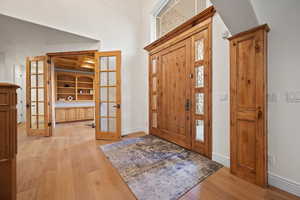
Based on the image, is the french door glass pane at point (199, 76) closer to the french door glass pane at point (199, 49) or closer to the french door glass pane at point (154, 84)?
the french door glass pane at point (199, 49)

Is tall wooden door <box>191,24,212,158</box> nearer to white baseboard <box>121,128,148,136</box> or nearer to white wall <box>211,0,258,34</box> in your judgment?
white wall <box>211,0,258,34</box>

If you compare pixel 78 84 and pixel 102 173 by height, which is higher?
pixel 78 84

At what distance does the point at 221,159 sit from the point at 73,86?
22.5ft

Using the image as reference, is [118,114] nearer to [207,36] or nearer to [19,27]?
[207,36]

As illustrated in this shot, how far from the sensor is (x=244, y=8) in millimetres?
1259

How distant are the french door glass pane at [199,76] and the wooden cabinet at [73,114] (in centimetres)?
555

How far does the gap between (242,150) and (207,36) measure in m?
1.86

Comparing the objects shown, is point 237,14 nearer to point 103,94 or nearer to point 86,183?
point 86,183

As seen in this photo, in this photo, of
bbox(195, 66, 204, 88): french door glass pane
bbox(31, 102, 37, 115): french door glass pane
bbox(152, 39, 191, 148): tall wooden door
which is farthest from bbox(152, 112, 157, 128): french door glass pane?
bbox(31, 102, 37, 115): french door glass pane

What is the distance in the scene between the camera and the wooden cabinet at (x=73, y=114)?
17.5 ft

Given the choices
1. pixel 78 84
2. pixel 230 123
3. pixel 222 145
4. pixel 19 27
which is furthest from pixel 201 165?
pixel 78 84

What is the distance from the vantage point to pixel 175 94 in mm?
2832

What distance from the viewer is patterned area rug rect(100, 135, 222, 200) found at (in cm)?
142

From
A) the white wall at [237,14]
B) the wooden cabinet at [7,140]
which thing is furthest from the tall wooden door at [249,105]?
the wooden cabinet at [7,140]
